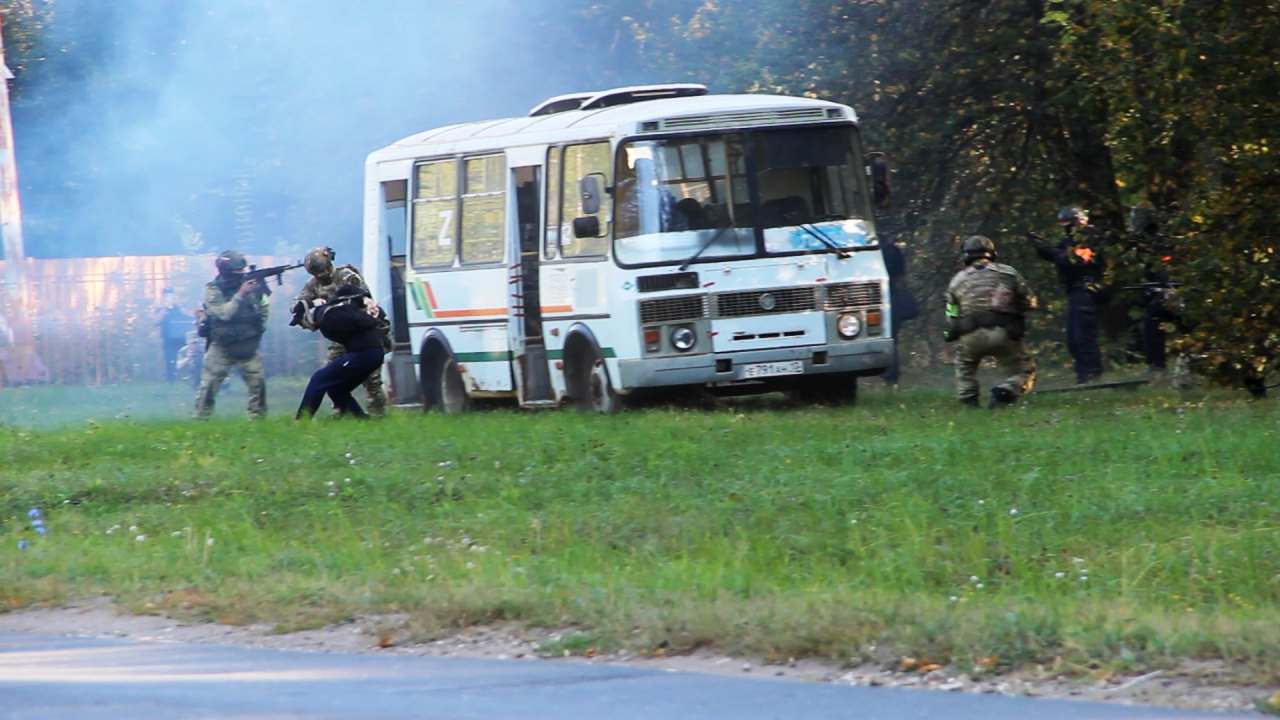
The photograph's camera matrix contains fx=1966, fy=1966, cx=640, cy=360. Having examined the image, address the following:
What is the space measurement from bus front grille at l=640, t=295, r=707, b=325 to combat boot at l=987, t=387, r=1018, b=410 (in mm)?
2352

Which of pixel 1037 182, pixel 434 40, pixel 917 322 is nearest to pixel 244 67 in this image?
pixel 434 40

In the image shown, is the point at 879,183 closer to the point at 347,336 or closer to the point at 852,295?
the point at 852,295

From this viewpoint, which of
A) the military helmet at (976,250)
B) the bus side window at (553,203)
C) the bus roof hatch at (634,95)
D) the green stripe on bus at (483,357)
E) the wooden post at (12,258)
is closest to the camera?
the military helmet at (976,250)

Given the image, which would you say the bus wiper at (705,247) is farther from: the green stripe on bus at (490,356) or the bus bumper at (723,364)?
the green stripe on bus at (490,356)

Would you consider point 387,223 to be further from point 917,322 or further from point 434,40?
point 434,40

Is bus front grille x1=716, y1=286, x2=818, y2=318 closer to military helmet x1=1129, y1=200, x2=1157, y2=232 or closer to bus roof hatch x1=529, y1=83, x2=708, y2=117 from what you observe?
bus roof hatch x1=529, y1=83, x2=708, y2=117

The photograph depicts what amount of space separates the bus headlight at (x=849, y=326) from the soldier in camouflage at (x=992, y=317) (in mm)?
728

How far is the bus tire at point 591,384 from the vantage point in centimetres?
1608

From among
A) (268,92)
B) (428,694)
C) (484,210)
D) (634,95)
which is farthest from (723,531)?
(268,92)

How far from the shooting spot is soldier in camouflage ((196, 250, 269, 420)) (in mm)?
17578

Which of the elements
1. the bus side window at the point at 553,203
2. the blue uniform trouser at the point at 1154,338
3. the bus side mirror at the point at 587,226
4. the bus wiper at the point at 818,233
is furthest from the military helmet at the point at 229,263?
the blue uniform trouser at the point at 1154,338

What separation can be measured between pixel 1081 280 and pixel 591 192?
17.5ft

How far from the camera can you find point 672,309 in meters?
15.5

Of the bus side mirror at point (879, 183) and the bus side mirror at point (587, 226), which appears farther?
the bus side mirror at point (879, 183)
